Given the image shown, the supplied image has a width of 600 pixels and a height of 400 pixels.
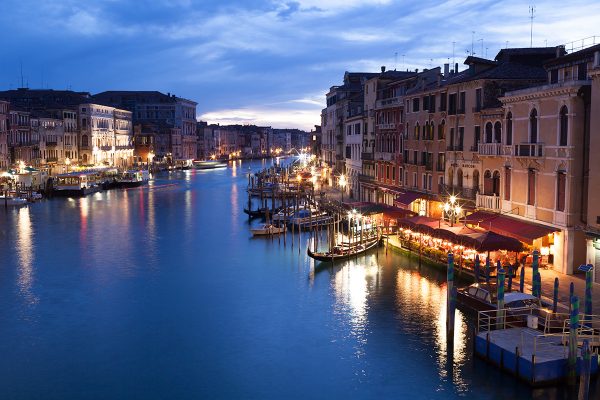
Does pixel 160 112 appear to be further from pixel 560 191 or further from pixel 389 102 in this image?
pixel 560 191

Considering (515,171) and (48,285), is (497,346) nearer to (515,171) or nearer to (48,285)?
(515,171)

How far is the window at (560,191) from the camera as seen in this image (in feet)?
65.7

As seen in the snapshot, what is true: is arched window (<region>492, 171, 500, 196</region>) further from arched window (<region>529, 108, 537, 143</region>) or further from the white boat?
the white boat

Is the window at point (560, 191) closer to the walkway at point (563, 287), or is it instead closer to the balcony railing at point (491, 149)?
the walkway at point (563, 287)

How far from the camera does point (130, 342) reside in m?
17.7

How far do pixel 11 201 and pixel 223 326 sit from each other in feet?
118

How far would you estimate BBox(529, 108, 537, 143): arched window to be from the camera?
21.6 meters

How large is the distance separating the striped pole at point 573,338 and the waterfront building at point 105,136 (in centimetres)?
7225

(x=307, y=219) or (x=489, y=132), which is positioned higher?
(x=489, y=132)

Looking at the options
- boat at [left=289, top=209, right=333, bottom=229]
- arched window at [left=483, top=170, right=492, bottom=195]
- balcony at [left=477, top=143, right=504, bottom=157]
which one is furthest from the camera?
boat at [left=289, top=209, right=333, bottom=229]

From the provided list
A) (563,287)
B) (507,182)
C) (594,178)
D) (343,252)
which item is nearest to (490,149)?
(507,182)

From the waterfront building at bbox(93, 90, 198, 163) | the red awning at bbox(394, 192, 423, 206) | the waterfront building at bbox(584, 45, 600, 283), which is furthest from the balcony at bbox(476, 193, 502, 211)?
the waterfront building at bbox(93, 90, 198, 163)

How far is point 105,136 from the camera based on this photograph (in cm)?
8594

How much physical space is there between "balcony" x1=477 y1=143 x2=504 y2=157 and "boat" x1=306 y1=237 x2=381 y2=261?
6.34 m
